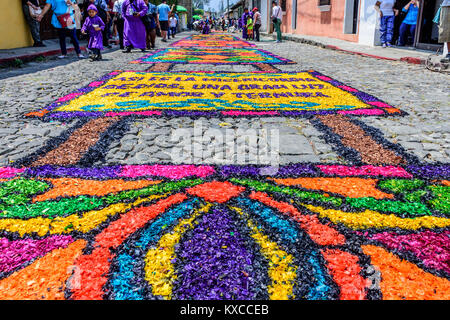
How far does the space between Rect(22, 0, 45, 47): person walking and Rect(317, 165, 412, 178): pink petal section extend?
A: 34.9ft

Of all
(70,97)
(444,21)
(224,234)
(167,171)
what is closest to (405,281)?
(224,234)

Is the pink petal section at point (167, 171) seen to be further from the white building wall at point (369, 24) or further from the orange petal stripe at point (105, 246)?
the white building wall at point (369, 24)

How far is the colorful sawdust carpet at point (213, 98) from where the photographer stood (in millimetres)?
4102

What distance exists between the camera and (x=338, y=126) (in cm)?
359

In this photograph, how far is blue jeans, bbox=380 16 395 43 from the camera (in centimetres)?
1105

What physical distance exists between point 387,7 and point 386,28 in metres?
0.71

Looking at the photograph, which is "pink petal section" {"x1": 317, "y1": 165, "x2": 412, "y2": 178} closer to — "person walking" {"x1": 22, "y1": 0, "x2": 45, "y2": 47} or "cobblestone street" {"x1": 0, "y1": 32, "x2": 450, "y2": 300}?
"cobblestone street" {"x1": 0, "y1": 32, "x2": 450, "y2": 300}

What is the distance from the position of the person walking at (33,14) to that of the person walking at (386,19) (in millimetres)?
10351

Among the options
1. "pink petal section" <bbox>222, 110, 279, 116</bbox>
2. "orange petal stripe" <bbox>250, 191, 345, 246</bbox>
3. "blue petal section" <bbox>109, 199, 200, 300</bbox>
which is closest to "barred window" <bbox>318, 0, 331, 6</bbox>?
"pink petal section" <bbox>222, 110, 279, 116</bbox>

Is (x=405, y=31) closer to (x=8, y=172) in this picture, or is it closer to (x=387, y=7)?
(x=387, y=7)

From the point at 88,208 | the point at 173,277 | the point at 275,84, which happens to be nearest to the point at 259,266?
the point at 173,277

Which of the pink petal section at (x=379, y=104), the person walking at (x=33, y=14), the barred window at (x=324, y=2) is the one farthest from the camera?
the barred window at (x=324, y=2)

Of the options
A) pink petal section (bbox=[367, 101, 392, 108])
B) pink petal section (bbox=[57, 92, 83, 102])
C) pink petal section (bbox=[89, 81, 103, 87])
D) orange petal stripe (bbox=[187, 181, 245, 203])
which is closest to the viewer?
orange petal stripe (bbox=[187, 181, 245, 203])

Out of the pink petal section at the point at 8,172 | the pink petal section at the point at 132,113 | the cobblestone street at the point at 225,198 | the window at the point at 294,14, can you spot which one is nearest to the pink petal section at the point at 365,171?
the cobblestone street at the point at 225,198
